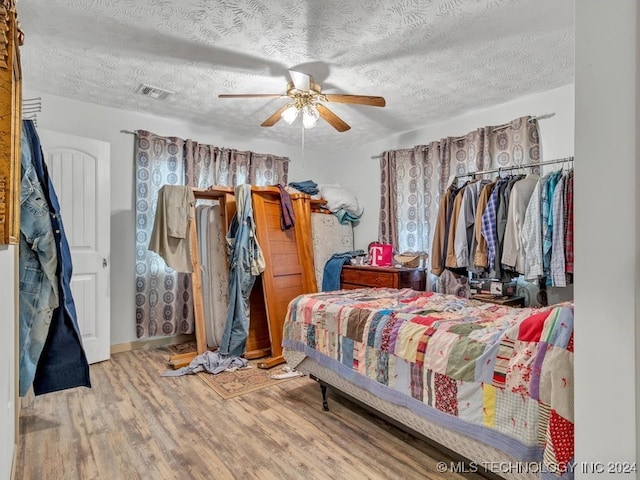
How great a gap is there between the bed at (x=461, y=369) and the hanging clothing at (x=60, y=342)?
1398 mm

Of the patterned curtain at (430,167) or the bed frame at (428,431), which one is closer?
the bed frame at (428,431)

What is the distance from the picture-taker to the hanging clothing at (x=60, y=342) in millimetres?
2074

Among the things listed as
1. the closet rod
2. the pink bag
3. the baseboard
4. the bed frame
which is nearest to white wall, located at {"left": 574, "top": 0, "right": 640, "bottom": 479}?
the bed frame

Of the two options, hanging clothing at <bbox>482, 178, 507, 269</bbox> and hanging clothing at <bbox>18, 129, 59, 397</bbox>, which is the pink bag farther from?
hanging clothing at <bbox>18, 129, 59, 397</bbox>

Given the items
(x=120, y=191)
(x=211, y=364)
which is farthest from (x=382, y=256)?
(x=120, y=191)

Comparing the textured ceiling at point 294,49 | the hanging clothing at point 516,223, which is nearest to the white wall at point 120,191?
the textured ceiling at point 294,49

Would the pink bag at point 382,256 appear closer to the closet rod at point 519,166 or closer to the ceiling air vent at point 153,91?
the closet rod at point 519,166

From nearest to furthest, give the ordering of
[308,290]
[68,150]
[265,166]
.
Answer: [68,150]
[308,290]
[265,166]

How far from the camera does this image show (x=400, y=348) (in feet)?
5.69

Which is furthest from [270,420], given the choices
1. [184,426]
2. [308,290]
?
[308,290]

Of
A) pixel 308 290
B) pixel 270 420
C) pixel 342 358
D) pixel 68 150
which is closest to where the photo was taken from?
pixel 342 358

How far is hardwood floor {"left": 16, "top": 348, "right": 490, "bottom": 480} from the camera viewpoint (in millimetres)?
1738

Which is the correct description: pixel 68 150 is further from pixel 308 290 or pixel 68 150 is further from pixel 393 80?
pixel 393 80

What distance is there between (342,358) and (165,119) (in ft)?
10.5
